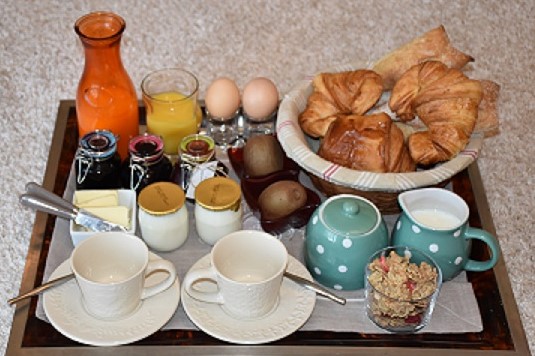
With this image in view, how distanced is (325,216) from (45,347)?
0.41 m

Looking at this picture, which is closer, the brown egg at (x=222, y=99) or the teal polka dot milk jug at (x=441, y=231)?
the teal polka dot milk jug at (x=441, y=231)

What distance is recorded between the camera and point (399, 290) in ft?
3.76

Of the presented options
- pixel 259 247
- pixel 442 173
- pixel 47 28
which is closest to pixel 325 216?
pixel 259 247

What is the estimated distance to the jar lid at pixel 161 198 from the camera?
1.25 m

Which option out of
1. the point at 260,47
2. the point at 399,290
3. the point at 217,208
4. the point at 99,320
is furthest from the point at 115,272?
the point at 260,47

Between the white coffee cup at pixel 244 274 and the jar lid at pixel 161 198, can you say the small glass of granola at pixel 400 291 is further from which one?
the jar lid at pixel 161 198

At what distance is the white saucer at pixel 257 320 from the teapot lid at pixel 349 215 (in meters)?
0.10

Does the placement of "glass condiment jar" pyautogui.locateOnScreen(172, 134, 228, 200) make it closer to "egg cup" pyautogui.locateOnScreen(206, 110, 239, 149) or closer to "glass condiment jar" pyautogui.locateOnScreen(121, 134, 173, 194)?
"glass condiment jar" pyautogui.locateOnScreen(121, 134, 173, 194)

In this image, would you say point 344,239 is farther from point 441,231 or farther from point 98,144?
point 98,144

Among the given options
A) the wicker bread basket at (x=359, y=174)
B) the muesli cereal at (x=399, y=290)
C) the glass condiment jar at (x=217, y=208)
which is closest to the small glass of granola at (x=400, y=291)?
the muesli cereal at (x=399, y=290)

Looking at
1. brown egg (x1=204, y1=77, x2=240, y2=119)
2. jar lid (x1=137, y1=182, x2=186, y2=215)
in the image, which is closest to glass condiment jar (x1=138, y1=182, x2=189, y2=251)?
jar lid (x1=137, y1=182, x2=186, y2=215)

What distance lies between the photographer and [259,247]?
119 cm

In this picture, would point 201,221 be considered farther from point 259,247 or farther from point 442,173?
point 442,173

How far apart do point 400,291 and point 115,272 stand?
387 mm
